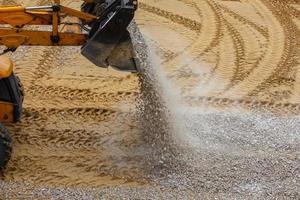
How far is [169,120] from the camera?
610cm

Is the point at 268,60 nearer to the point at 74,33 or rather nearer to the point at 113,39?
the point at 113,39

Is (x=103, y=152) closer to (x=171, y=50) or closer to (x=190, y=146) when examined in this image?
(x=190, y=146)

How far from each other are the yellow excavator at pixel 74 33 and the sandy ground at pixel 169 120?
0.57 m

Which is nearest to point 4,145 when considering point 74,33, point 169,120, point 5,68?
point 5,68

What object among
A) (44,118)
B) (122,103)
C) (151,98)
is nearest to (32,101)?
(44,118)

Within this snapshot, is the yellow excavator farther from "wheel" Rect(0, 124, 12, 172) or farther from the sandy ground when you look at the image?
the sandy ground

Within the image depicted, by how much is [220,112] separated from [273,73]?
1.38 metres

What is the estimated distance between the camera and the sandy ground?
5.31 metres

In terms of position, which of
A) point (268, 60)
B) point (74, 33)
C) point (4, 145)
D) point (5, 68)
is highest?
point (74, 33)

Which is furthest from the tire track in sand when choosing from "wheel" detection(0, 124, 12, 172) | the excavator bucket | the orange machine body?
"wheel" detection(0, 124, 12, 172)

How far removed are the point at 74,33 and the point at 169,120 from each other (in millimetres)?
1548

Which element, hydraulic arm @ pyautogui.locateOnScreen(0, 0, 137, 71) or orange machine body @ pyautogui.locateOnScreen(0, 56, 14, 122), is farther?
orange machine body @ pyautogui.locateOnScreen(0, 56, 14, 122)

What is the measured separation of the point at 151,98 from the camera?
19.4 feet

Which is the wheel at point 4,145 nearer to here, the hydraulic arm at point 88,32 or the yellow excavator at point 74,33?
the yellow excavator at point 74,33
